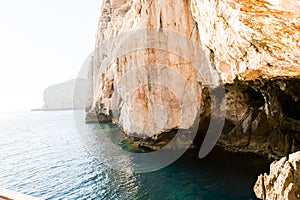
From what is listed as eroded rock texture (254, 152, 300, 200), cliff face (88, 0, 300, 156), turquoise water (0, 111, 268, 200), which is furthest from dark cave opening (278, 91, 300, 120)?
eroded rock texture (254, 152, 300, 200)

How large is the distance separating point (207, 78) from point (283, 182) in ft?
34.5

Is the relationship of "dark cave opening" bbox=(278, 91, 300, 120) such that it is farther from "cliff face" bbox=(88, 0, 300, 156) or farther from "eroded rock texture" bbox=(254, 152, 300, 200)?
"eroded rock texture" bbox=(254, 152, 300, 200)

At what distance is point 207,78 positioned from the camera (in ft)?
65.3

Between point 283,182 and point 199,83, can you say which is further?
point 199,83

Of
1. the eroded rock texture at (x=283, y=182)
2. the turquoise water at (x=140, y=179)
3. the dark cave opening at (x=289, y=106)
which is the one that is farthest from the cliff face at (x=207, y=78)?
the eroded rock texture at (x=283, y=182)

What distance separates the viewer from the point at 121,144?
30.1m

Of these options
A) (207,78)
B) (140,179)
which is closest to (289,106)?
(207,78)

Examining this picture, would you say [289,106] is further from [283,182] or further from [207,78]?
[283,182]

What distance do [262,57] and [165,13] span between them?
43.0ft

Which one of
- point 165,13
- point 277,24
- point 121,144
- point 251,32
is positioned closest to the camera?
point 277,24

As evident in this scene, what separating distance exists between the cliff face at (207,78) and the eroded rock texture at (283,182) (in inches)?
175

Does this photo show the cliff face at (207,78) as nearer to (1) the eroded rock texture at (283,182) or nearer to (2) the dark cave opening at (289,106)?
(2) the dark cave opening at (289,106)

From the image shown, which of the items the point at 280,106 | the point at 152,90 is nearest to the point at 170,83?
the point at 152,90

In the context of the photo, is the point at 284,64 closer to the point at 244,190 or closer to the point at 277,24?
the point at 277,24
